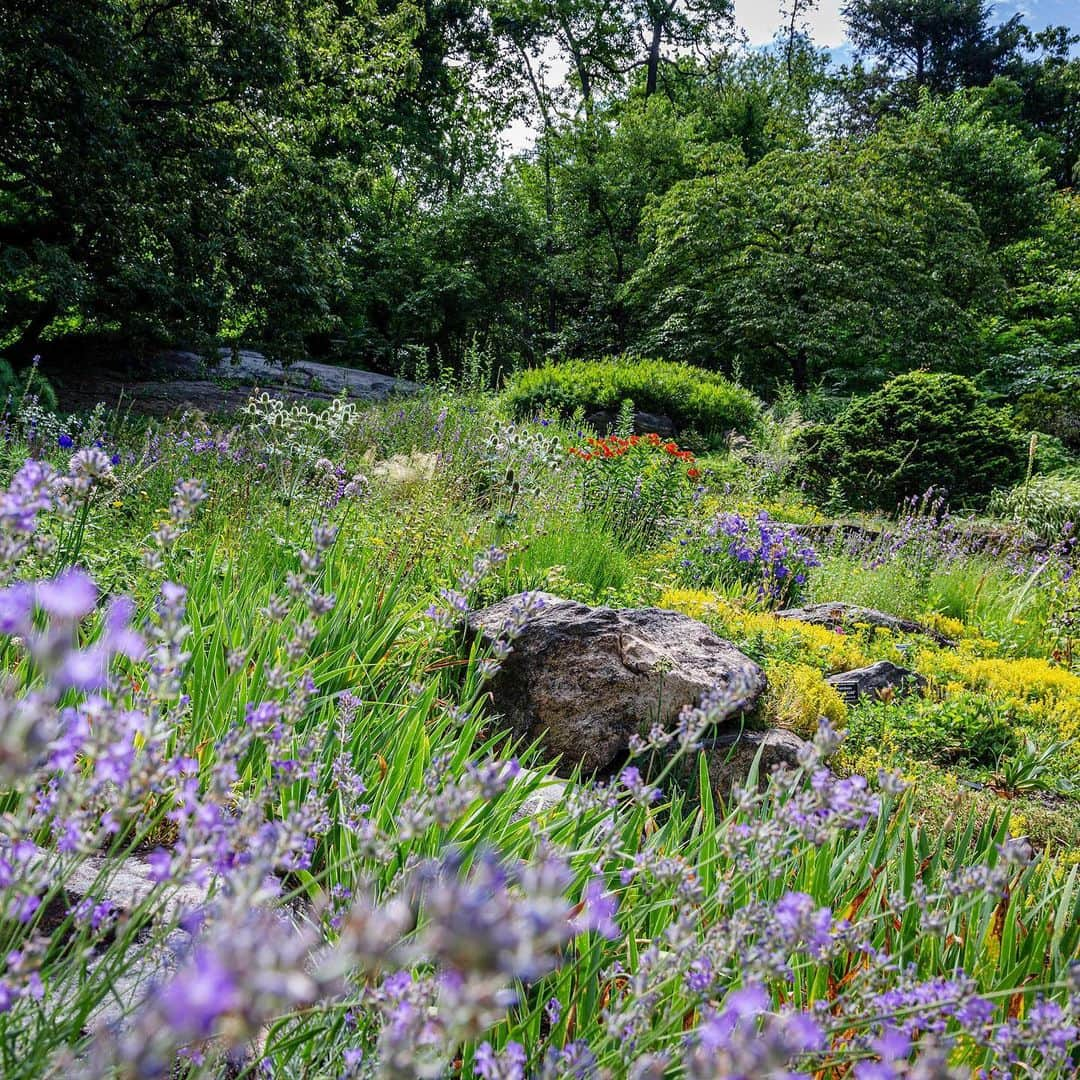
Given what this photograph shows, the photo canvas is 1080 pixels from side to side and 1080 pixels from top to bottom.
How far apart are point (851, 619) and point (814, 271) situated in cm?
1543

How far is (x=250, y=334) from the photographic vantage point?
12453 mm

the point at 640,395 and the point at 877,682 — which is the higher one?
the point at 640,395

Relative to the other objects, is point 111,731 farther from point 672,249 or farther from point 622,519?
point 672,249

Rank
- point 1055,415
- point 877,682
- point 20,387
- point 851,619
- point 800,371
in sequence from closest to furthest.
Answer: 1. point 877,682
2. point 851,619
3. point 20,387
4. point 1055,415
5. point 800,371

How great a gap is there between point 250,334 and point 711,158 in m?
14.8

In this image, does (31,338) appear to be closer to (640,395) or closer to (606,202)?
(640,395)

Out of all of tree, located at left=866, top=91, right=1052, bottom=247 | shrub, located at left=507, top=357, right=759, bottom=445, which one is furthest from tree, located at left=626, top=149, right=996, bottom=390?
shrub, located at left=507, top=357, right=759, bottom=445

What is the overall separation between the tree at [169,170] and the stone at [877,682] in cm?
886

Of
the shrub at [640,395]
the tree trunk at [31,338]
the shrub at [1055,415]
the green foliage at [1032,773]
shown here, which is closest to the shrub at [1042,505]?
the shrub at [1055,415]

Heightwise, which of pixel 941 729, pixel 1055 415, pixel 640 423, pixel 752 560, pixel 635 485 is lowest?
pixel 941 729

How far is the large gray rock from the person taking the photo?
12.0 ft

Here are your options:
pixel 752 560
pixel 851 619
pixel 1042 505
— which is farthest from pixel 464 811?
pixel 1042 505

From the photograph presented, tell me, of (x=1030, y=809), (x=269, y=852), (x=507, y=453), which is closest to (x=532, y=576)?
(x=507, y=453)

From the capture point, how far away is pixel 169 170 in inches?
410
